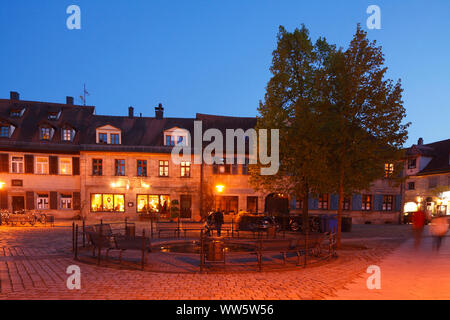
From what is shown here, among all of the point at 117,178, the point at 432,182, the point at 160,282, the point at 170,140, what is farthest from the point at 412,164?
the point at 160,282

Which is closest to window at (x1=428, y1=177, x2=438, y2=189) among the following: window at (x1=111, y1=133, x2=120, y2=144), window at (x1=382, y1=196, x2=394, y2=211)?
window at (x1=382, y1=196, x2=394, y2=211)

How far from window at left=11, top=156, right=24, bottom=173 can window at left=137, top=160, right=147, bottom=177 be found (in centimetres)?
944

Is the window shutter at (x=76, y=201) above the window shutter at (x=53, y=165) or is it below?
below

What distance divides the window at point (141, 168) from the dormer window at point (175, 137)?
258cm

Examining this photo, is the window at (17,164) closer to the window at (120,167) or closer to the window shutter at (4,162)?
the window shutter at (4,162)

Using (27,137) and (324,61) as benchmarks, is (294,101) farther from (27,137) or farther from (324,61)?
(27,137)

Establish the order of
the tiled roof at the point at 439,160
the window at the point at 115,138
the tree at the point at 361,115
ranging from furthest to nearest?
the tiled roof at the point at 439,160 → the window at the point at 115,138 → the tree at the point at 361,115

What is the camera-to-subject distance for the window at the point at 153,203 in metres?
24.4

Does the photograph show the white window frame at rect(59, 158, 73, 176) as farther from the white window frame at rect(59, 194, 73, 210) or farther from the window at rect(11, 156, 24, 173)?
the window at rect(11, 156, 24, 173)

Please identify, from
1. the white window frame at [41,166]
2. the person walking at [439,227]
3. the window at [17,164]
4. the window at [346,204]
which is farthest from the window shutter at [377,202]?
the window at [17,164]

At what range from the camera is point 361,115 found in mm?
11398

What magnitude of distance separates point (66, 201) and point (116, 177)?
15.4 ft
